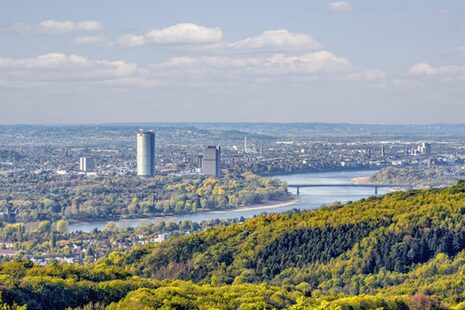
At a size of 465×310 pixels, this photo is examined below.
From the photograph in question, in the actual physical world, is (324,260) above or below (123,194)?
above

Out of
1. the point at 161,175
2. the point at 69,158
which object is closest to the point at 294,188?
the point at 161,175

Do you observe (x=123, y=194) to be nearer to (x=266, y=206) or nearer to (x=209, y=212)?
(x=209, y=212)

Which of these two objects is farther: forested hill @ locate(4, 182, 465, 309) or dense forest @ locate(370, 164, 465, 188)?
dense forest @ locate(370, 164, 465, 188)

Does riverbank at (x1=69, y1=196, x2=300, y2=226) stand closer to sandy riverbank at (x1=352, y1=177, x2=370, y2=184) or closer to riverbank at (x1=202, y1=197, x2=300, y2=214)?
riverbank at (x1=202, y1=197, x2=300, y2=214)

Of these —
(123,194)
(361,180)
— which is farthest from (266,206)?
(361,180)

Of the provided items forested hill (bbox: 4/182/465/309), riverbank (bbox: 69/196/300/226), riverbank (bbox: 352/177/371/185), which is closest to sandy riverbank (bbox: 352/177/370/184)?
riverbank (bbox: 352/177/371/185)

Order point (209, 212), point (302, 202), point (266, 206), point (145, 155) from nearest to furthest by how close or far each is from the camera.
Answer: point (209, 212), point (302, 202), point (266, 206), point (145, 155)

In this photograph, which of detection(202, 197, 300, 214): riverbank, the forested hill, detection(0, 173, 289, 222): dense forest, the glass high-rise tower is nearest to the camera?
the forested hill
